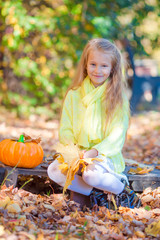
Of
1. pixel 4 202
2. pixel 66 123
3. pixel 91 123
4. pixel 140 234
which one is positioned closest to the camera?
pixel 140 234

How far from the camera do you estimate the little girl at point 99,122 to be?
2615 millimetres

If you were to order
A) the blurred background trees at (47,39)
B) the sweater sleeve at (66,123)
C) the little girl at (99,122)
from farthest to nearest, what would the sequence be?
the blurred background trees at (47,39), the sweater sleeve at (66,123), the little girl at (99,122)

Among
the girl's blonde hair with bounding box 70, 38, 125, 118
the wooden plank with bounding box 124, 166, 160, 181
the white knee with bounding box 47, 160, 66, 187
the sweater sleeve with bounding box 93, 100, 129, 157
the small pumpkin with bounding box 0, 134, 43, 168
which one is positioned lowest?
the wooden plank with bounding box 124, 166, 160, 181

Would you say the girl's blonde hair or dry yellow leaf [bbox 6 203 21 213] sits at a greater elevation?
the girl's blonde hair

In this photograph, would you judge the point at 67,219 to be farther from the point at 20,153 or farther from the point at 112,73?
the point at 112,73

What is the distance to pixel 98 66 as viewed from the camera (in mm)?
2809

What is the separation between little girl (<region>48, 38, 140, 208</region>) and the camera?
2.62 metres

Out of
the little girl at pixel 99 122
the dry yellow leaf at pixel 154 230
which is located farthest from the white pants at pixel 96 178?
the dry yellow leaf at pixel 154 230

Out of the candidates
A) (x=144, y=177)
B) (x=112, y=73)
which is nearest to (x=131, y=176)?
(x=144, y=177)

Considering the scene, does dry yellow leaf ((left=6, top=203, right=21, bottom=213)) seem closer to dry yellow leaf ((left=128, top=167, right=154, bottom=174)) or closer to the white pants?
the white pants

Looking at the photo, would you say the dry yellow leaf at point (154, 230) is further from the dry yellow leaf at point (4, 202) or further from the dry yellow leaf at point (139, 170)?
the dry yellow leaf at point (4, 202)

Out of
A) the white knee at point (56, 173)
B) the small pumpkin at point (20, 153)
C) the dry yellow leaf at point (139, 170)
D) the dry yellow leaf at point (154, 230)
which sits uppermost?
the small pumpkin at point (20, 153)

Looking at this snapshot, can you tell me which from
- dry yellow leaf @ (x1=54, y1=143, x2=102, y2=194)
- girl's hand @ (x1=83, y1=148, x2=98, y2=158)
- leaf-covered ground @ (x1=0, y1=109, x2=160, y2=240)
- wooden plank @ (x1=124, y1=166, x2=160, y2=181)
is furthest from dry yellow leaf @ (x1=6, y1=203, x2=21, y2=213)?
wooden plank @ (x1=124, y1=166, x2=160, y2=181)

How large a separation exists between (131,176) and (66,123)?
76 cm
